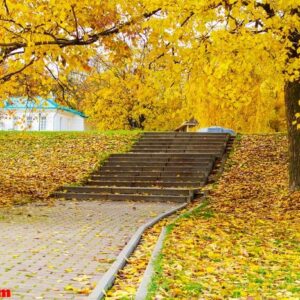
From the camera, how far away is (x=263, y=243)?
893 cm

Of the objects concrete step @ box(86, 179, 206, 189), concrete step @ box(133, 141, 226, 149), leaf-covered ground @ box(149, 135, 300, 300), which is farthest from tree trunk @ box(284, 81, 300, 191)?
concrete step @ box(133, 141, 226, 149)

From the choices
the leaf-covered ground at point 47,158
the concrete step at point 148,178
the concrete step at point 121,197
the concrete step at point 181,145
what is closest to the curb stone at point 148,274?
the concrete step at point 121,197

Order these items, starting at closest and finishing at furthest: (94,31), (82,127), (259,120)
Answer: (94,31), (259,120), (82,127)

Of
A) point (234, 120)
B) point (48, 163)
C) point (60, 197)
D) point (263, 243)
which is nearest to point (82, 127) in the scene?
point (234, 120)

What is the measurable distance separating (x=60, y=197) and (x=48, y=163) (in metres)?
5.01

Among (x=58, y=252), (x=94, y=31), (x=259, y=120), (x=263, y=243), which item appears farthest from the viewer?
(x=259, y=120)

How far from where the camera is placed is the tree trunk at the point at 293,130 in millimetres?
14523

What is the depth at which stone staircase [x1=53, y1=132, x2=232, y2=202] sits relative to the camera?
16.8 metres

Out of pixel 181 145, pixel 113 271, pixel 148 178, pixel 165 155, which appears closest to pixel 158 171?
pixel 148 178

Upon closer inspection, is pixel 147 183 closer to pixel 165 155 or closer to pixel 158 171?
pixel 158 171

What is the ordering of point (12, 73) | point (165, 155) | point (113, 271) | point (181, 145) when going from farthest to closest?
1. point (181, 145)
2. point (165, 155)
3. point (12, 73)
4. point (113, 271)

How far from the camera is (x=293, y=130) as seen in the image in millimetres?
14953

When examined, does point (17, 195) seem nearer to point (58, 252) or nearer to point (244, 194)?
point (244, 194)

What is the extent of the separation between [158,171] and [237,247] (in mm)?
11318
